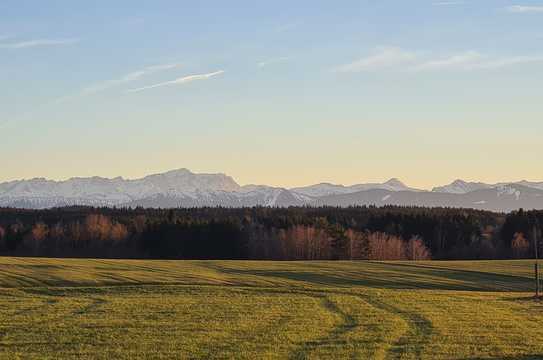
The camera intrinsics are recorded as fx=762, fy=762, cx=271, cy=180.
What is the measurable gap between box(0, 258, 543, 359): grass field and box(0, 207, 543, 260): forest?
48.3 meters

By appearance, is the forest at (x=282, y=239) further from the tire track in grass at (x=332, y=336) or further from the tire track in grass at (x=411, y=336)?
the tire track in grass at (x=332, y=336)

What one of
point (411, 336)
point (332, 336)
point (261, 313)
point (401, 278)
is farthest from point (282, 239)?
point (332, 336)

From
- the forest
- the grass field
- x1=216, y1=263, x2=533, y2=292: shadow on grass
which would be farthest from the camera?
the forest

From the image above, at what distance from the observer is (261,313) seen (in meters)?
46.9

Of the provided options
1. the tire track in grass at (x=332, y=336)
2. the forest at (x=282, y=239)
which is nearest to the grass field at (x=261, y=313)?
the tire track in grass at (x=332, y=336)

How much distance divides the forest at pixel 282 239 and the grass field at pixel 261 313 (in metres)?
48.3

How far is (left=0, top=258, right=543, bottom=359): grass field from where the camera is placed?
33.8m

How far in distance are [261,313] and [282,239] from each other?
103347 millimetres

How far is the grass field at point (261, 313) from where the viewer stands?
33812mm

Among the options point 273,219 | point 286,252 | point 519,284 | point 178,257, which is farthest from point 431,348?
point 273,219

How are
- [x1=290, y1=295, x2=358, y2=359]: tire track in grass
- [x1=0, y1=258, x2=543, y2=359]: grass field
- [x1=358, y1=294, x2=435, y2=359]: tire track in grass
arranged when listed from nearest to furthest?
[x1=358, y1=294, x2=435, y2=359]: tire track in grass
[x1=290, y1=295, x2=358, y2=359]: tire track in grass
[x1=0, y1=258, x2=543, y2=359]: grass field

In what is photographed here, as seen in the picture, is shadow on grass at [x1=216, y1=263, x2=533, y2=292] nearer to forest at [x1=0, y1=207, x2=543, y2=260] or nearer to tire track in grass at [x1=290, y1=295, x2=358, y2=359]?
tire track in grass at [x1=290, y1=295, x2=358, y2=359]

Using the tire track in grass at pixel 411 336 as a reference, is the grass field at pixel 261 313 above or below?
below

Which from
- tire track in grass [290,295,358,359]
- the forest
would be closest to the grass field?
tire track in grass [290,295,358,359]
